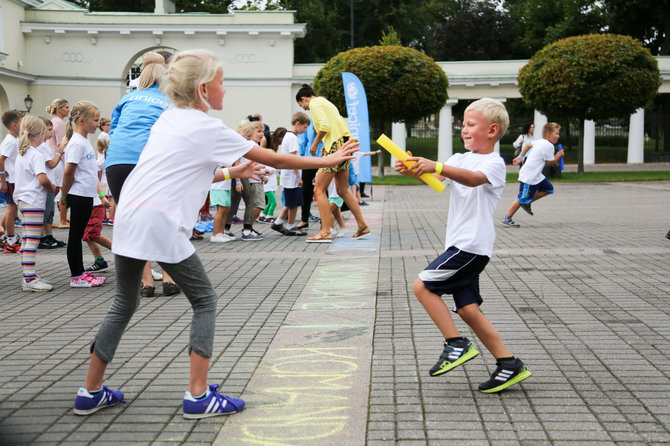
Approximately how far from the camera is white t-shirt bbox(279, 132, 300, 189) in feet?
37.7

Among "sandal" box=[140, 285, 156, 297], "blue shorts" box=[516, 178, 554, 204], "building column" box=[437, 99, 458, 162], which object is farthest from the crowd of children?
"building column" box=[437, 99, 458, 162]

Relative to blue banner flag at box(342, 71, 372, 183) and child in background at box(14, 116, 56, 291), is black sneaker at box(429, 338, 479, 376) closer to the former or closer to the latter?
child in background at box(14, 116, 56, 291)

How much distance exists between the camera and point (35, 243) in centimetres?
712

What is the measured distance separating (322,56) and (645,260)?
48205mm

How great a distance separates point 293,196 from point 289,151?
0.97 meters

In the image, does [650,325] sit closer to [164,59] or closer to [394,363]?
[394,363]

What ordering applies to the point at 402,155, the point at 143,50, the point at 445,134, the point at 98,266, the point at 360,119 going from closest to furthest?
the point at 402,155 < the point at 98,266 < the point at 360,119 < the point at 143,50 < the point at 445,134

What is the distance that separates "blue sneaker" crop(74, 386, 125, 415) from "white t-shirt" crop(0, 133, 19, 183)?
7.50 meters

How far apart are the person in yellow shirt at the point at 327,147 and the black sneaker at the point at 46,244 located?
3.42m

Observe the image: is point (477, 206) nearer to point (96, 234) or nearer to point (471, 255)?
point (471, 255)

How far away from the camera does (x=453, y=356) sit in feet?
13.0

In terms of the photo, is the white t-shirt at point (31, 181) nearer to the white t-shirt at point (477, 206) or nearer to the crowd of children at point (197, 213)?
the crowd of children at point (197, 213)

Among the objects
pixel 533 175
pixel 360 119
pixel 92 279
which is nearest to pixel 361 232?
pixel 533 175

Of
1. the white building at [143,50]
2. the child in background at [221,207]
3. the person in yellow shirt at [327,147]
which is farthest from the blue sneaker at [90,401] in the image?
the white building at [143,50]
